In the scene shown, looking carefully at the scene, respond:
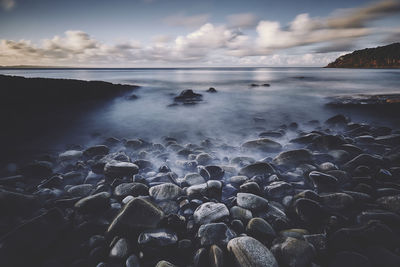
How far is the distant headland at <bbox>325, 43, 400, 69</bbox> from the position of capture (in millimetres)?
80438

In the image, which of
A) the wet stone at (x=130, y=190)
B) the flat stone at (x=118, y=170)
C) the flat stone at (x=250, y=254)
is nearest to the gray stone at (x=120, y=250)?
the wet stone at (x=130, y=190)

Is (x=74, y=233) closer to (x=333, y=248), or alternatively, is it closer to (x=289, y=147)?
(x=333, y=248)

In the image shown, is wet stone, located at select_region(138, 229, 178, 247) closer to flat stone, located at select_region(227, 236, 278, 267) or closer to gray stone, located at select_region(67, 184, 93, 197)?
flat stone, located at select_region(227, 236, 278, 267)

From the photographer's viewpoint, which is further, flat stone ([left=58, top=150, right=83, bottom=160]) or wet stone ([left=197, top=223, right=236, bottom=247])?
flat stone ([left=58, top=150, right=83, bottom=160])

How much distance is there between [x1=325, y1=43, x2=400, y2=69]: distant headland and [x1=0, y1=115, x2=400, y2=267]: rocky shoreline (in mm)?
109231

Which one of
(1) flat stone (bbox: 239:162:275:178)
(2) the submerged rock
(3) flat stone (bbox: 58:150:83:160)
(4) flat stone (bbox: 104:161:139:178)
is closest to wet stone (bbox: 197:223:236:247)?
(1) flat stone (bbox: 239:162:275:178)

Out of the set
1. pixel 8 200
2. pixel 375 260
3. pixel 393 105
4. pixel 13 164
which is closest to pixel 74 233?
pixel 8 200

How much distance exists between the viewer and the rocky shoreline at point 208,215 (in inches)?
82.2

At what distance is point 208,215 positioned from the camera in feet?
8.55

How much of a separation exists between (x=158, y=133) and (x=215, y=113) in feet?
14.3

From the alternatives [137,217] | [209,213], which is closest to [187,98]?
[209,213]

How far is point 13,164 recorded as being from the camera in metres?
4.80

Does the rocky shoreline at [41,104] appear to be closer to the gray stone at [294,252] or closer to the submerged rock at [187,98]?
the submerged rock at [187,98]

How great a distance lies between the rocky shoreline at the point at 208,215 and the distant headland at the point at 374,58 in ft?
358
